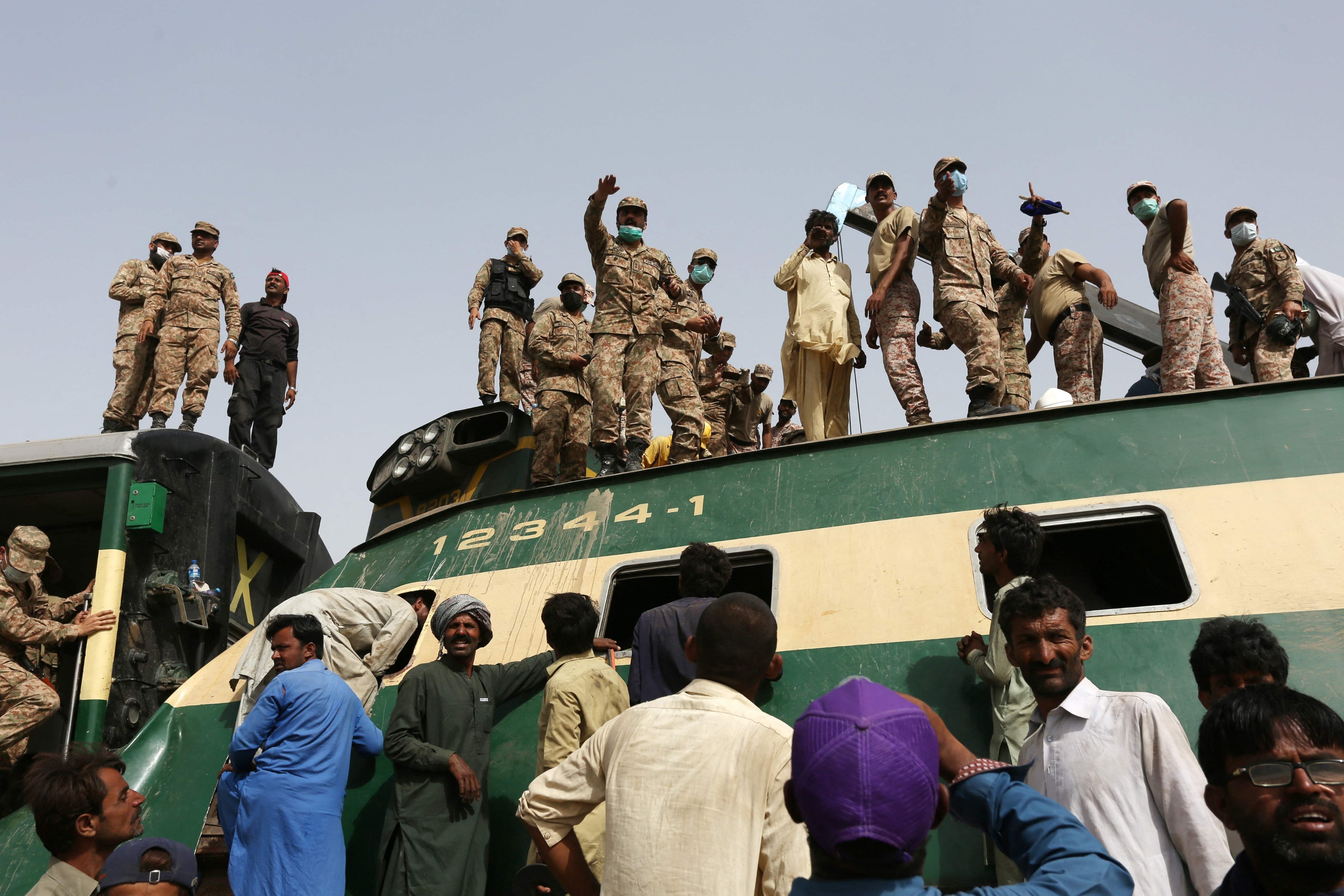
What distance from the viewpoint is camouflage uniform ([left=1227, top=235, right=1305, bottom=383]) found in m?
8.20

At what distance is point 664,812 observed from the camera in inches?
110

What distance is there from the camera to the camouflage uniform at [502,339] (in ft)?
37.2

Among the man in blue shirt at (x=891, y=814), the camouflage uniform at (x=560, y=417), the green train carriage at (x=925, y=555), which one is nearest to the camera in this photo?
the man in blue shirt at (x=891, y=814)

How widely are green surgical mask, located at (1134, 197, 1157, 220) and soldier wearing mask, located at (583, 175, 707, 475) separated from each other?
3193 mm

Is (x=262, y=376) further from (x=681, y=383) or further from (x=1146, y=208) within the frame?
(x=1146, y=208)

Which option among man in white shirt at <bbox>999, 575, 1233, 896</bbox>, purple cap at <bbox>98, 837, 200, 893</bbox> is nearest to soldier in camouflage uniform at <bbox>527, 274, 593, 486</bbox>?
purple cap at <bbox>98, 837, 200, 893</bbox>

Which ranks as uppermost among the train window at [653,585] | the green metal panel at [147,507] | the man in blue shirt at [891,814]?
the green metal panel at [147,507]

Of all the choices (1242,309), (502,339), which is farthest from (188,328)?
(1242,309)

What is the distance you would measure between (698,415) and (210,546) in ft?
11.5

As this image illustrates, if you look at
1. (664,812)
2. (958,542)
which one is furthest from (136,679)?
(664,812)

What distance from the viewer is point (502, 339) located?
1146cm

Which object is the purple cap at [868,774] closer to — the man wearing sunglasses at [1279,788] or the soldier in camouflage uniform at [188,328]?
the man wearing sunglasses at [1279,788]

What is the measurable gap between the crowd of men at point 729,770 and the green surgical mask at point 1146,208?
4.41 m

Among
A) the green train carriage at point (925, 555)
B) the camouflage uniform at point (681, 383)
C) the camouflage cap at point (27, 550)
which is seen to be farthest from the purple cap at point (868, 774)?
the camouflage cap at point (27, 550)
